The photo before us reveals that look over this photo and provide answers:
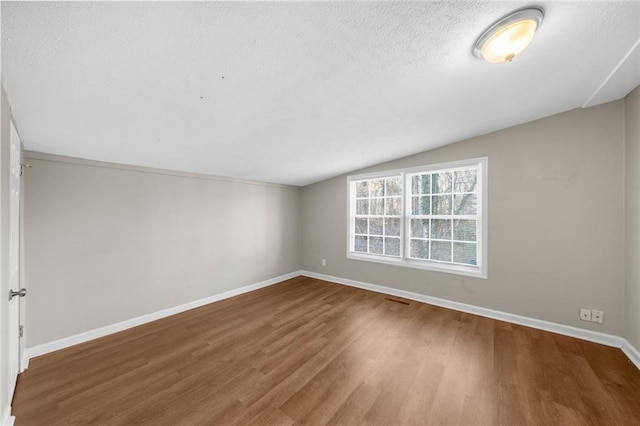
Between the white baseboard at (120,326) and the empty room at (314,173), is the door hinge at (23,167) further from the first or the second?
the white baseboard at (120,326)

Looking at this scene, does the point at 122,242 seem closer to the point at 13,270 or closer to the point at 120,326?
the point at 120,326

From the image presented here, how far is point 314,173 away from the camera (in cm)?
423

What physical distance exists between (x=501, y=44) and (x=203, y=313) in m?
4.07

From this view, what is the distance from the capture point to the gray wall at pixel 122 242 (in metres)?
2.34

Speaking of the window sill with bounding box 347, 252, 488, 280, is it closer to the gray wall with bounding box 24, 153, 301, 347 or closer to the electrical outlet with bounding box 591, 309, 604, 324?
the electrical outlet with bounding box 591, 309, 604, 324

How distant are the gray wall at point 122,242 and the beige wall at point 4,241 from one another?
108 cm

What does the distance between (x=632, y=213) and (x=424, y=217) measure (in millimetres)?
2008

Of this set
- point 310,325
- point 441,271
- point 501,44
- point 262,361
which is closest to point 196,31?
point 501,44

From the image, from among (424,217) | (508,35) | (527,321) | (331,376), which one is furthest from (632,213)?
(331,376)

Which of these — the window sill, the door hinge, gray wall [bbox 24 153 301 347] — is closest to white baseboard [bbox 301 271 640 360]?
the window sill

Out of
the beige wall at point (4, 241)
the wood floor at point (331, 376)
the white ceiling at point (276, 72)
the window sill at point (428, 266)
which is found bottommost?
the wood floor at point (331, 376)

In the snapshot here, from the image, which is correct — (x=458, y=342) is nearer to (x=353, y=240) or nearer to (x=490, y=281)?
(x=490, y=281)

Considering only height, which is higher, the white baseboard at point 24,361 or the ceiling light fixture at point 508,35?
the ceiling light fixture at point 508,35

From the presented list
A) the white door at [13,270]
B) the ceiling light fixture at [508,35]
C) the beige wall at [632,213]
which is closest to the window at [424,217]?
the beige wall at [632,213]
